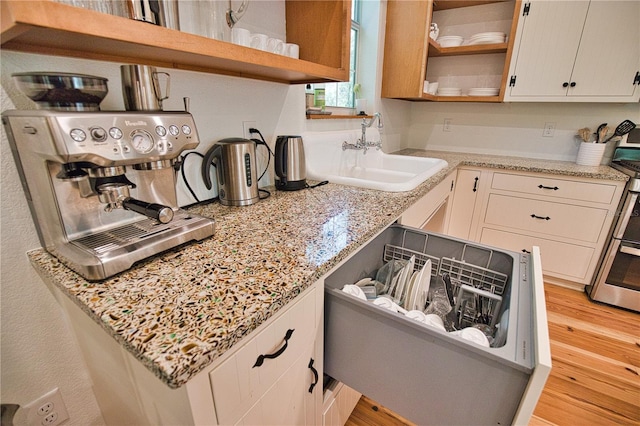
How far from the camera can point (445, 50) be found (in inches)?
90.5

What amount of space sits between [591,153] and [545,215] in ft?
1.77

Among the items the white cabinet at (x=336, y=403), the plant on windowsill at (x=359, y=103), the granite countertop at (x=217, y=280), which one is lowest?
the white cabinet at (x=336, y=403)

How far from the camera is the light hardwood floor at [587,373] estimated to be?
125 centimetres

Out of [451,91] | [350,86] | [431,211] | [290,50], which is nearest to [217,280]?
[290,50]

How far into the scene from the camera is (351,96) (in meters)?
2.18

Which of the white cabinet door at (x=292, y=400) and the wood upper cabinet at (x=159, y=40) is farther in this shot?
the white cabinet door at (x=292, y=400)

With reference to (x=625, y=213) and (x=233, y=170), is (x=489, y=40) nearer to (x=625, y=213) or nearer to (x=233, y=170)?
(x=625, y=213)

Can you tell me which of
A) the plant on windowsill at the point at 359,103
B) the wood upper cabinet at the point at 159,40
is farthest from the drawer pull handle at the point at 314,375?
the plant on windowsill at the point at 359,103

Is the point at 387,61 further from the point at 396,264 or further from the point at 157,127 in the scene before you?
the point at 157,127

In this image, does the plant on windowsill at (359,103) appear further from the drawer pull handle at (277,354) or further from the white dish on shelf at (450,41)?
the drawer pull handle at (277,354)

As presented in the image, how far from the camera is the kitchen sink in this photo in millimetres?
1353

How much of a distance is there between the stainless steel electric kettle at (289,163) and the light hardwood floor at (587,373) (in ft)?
3.39

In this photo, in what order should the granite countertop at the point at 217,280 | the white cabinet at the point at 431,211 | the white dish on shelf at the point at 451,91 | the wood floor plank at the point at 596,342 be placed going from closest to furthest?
the granite countertop at the point at 217,280 < the white cabinet at the point at 431,211 < the wood floor plank at the point at 596,342 < the white dish on shelf at the point at 451,91

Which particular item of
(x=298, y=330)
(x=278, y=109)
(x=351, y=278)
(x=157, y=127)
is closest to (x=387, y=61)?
(x=278, y=109)
